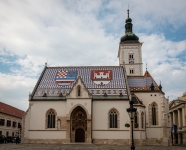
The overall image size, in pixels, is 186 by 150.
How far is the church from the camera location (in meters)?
45.5

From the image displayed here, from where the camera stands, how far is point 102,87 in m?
49.3

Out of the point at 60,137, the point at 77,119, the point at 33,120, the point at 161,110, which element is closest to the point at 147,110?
the point at 161,110

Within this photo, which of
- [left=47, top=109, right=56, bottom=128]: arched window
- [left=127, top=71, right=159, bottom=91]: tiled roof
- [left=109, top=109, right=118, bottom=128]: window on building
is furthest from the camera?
[left=127, top=71, right=159, bottom=91]: tiled roof

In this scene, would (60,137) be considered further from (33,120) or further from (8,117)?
(8,117)

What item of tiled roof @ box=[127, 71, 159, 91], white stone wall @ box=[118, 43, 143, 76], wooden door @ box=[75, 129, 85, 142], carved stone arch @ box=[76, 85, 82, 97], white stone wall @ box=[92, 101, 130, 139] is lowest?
wooden door @ box=[75, 129, 85, 142]

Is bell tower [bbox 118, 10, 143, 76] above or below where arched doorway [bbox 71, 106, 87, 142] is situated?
above

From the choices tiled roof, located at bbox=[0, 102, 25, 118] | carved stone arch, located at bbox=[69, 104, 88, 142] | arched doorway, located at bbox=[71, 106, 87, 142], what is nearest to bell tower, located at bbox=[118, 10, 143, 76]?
carved stone arch, located at bbox=[69, 104, 88, 142]

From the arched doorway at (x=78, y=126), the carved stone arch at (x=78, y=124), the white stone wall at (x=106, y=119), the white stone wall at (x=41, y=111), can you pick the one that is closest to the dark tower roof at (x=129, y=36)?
the white stone wall at (x=106, y=119)

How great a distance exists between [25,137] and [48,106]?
23.0ft

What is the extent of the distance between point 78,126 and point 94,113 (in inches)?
151

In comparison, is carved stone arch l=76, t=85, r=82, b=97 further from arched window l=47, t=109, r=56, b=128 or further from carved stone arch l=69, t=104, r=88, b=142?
arched window l=47, t=109, r=56, b=128

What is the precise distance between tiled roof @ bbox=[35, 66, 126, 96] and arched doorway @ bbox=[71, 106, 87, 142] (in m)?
4.57

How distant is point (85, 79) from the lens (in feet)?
169

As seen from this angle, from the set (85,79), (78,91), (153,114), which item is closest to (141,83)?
(153,114)
